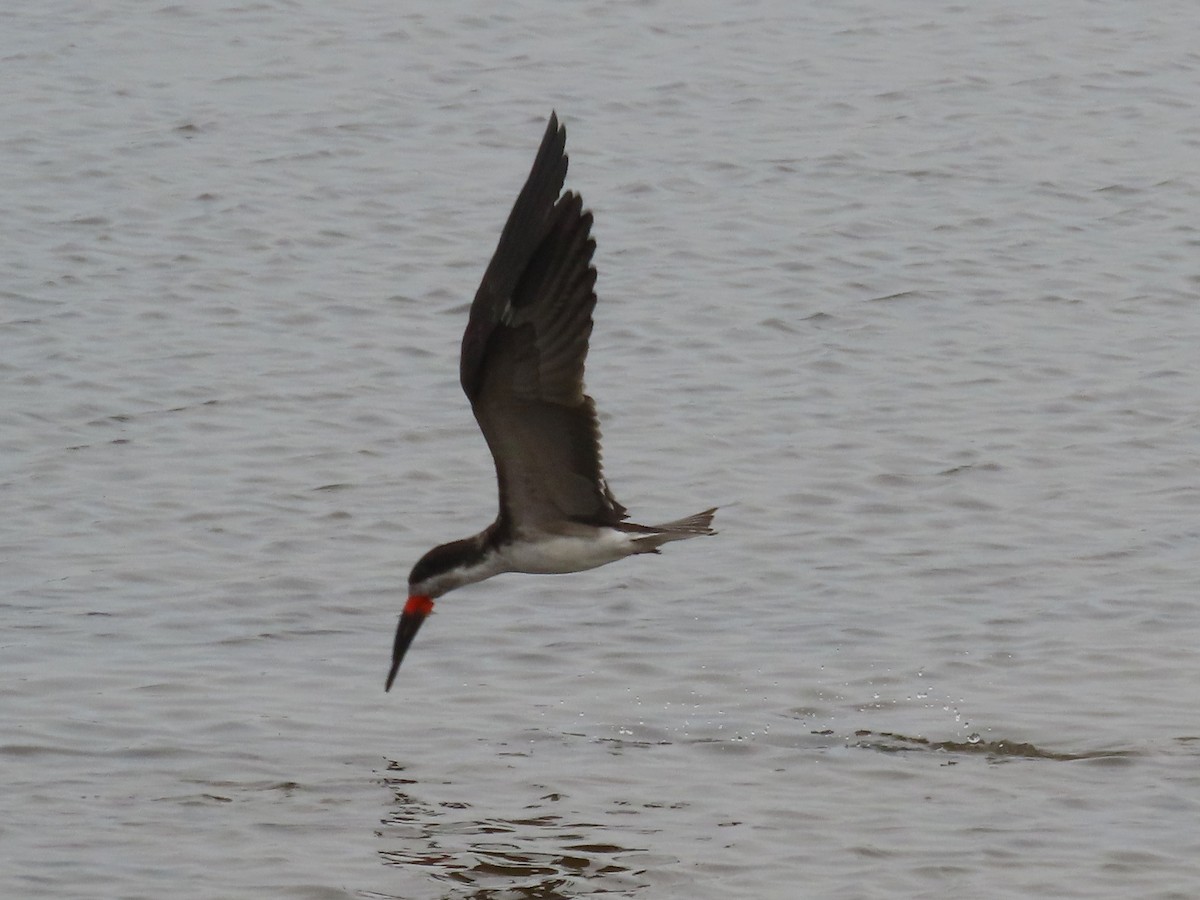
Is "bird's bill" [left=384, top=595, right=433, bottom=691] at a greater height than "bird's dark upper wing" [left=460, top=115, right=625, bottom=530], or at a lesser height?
lesser

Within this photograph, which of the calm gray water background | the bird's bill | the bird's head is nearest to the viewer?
the calm gray water background

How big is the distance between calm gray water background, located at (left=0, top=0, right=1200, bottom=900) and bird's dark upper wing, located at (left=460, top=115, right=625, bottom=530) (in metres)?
1.28

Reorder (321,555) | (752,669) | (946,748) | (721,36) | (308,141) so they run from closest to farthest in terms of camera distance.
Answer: (946,748) < (752,669) < (321,555) < (308,141) < (721,36)

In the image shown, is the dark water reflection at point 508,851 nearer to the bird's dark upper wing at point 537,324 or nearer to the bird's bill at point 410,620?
the bird's bill at point 410,620

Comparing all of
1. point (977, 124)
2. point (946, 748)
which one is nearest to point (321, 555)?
point (946, 748)

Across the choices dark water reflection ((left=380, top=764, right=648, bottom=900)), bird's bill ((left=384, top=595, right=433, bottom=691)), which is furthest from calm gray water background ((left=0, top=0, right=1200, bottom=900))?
bird's bill ((left=384, top=595, right=433, bottom=691))

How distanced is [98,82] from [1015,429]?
28.6 ft

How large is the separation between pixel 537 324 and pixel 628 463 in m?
3.63

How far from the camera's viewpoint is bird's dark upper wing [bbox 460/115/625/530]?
276 inches

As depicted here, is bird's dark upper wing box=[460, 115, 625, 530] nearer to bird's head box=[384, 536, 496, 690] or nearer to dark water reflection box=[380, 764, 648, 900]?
bird's head box=[384, 536, 496, 690]

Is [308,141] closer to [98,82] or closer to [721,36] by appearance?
[98,82]

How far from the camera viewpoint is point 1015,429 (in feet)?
36.6

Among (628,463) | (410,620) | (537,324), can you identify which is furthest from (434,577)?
(628,463)

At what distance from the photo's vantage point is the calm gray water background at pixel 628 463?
293 inches
